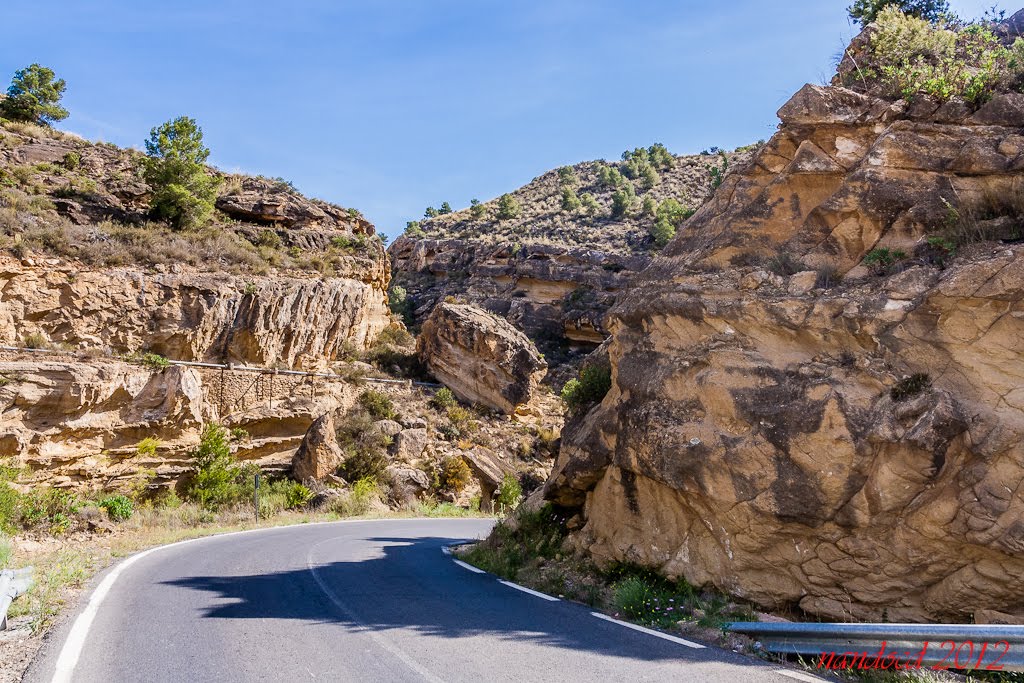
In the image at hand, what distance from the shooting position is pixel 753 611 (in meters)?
7.06

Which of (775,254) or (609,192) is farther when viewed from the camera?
(609,192)

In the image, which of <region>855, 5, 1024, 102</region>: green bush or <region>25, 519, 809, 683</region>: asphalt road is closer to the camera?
<region>25, 519, 809, 683</region>: asphalt road

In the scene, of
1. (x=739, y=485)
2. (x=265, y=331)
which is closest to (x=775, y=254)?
(x=739, y=485)

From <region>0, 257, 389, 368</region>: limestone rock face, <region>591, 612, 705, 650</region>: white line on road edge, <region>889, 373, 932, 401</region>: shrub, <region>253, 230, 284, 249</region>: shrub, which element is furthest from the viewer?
<region>253, 230, 284, 249</region>: shrub

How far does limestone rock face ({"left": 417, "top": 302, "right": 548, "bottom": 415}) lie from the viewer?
3956cm

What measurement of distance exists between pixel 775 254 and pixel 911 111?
2.47 meters

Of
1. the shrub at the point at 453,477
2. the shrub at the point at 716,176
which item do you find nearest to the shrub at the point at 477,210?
the shrub at the point at 716,176

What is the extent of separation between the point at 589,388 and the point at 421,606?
534 centimetres

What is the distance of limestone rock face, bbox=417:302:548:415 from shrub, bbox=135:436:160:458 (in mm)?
17403

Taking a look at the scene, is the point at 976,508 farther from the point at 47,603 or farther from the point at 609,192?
the point at 609,192

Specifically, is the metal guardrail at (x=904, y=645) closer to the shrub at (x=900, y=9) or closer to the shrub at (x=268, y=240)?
the shrub at (x=900, y=9)

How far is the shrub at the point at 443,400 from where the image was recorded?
37.7 metres

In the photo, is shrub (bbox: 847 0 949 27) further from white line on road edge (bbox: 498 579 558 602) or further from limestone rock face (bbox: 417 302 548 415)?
limestone rock face (bbox: 417 302 548 415)

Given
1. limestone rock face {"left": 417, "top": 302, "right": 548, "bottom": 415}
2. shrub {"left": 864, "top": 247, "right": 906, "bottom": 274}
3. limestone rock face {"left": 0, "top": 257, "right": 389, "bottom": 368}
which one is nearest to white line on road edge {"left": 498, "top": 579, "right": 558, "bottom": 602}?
shrub {"left": 864, "top": 247, "right": 906, "bottom": 274}
